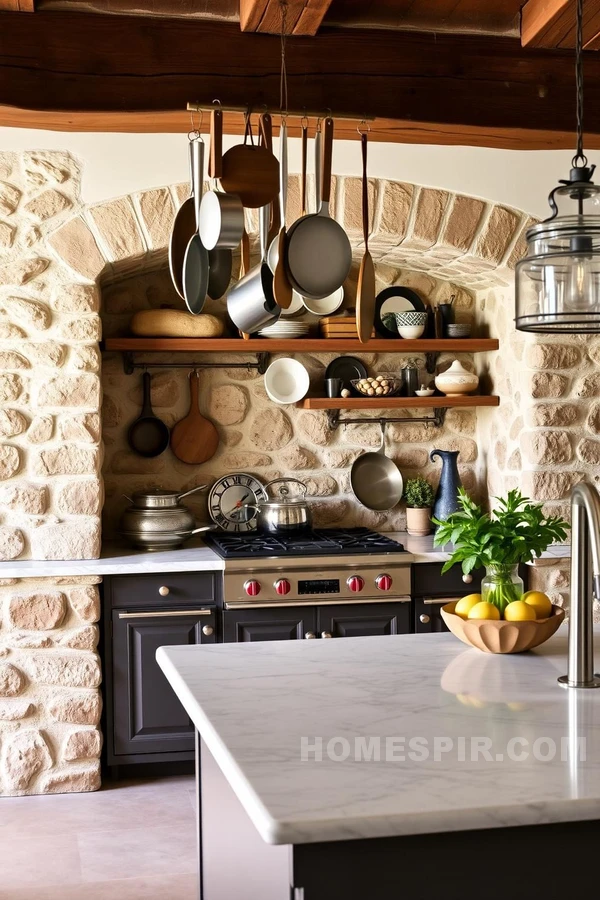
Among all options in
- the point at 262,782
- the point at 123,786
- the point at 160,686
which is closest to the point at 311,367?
the point at 160,686

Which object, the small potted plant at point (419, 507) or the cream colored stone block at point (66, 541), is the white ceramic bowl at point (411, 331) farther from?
the cream colored stone block at point (66, 541)

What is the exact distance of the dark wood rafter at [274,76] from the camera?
364 centimetres

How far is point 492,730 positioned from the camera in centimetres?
178

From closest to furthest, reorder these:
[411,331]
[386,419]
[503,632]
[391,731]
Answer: [391,731]
[503,632]
[411,331]
[386,419]

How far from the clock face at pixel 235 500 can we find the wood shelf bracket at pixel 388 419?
47 cm

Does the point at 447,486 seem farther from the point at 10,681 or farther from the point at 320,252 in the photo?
the point at 320,252

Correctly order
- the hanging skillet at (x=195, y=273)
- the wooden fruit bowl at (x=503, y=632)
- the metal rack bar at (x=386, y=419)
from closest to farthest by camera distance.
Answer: the wooden fruit bowl at (x=503, y=632)
the hanging skillet at (x=195, y=273)
the metal rack bar at (x=386, y=419)

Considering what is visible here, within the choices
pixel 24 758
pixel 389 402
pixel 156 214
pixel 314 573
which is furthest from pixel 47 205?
pixel 24 758

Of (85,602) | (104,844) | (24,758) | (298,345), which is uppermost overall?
(298,345)

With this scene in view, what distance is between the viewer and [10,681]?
392cm

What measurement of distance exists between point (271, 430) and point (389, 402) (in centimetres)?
60

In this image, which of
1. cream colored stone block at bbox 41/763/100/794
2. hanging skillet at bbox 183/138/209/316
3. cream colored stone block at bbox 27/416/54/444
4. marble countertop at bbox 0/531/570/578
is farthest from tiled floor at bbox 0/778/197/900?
hanging skillet at bbox 183/138/209/316

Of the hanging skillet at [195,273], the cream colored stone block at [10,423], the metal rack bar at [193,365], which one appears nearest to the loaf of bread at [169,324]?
the metal rack bar at [193,365]

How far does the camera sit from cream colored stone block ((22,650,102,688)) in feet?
13.0
